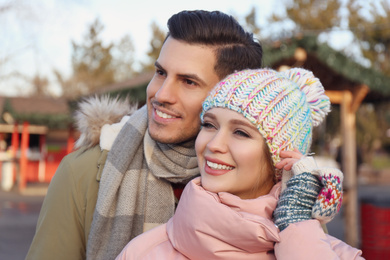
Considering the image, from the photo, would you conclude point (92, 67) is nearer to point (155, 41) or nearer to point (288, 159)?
point (155, 41)

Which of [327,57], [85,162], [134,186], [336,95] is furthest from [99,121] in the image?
[336,95]

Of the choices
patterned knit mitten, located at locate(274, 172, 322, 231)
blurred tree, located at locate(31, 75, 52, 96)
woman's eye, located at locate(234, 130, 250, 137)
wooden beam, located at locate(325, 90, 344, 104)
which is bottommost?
blurred tree, located at locate(31, 75, 52, 96)

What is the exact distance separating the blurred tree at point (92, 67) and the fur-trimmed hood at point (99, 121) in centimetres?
3799

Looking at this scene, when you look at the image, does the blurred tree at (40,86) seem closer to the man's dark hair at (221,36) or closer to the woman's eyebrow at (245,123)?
the man's dark hair at (221,36)

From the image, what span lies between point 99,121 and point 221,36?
2.79 ft

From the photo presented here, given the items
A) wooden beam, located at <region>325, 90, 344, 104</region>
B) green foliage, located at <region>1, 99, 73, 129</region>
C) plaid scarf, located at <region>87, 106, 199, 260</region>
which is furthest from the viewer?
green foliage, located at <region>1, 99, 73, 129</region>

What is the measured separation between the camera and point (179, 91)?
2.42 m

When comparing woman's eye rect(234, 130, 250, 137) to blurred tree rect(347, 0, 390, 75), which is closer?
woman's eye rect(234, 130, 250, 137)

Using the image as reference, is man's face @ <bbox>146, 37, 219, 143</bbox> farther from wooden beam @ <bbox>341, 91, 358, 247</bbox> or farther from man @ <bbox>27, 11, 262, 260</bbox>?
wooden beam @ <bbox>341, 91, 358, 247</bbox>

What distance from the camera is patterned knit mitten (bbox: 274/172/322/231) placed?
1843mm

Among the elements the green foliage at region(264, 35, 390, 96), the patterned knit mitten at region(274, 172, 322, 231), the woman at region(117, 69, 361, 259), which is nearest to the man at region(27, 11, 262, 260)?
the woman at region(117, 69, 361, 259)

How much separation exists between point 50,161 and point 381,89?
1709cm

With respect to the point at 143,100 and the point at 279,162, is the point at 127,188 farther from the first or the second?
the point at 143,100

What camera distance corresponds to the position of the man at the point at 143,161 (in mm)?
2387
